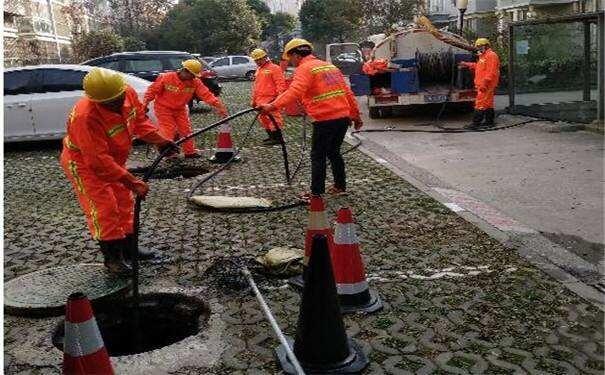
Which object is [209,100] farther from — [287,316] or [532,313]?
[532,313]

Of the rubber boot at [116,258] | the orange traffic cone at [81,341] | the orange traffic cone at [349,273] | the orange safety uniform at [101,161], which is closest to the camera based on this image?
the orange traffic cone at [81,341]

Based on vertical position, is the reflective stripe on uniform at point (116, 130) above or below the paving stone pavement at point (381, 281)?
above

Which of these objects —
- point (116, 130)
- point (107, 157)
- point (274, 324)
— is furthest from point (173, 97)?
point (274, 324)

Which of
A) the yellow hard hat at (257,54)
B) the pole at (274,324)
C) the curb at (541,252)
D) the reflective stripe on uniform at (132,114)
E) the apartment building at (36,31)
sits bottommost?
the curb at (541,252)

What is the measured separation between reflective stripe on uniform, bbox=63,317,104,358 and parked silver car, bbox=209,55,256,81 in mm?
31751

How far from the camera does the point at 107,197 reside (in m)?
4.47

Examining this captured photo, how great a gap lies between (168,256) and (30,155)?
673cm

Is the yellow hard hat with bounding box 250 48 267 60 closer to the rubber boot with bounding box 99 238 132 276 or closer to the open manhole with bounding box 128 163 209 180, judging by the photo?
the open manhole with bounding box 128 163 209 180

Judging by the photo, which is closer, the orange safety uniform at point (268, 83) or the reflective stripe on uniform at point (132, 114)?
the reflective stripe on uniform at point (132, 114)

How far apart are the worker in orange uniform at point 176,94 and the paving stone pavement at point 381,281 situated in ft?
4.84

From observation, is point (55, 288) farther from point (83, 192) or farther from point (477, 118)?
point (477, 118)

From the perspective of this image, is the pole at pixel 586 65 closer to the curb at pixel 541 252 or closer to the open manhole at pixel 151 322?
the curb at pixel 541 252

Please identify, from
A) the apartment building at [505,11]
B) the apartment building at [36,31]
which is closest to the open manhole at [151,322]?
the apartment building at [505,11]

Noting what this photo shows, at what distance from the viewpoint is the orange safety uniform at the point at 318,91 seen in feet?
20.6
